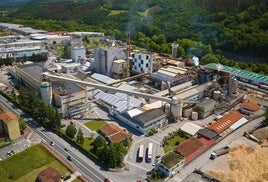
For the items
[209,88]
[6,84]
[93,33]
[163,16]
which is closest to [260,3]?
[163,16]

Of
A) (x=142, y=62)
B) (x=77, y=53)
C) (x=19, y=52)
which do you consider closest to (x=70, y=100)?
(x=142, y=62)

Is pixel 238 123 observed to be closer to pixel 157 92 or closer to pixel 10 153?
pixel 157 92

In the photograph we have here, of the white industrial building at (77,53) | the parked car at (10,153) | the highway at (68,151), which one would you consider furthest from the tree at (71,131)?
the white industrial building at (77,53)

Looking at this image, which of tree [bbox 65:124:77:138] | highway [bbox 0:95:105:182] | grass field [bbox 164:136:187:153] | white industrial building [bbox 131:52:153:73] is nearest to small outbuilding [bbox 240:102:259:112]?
grass field [bbox 164:136:187:153]

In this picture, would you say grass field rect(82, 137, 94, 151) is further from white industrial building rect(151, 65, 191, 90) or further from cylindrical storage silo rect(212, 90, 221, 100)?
cylindrical storage silo rect(212, 90, 221, 100)

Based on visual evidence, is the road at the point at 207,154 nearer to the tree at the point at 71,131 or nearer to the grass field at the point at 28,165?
the grass field at the point at 28,165

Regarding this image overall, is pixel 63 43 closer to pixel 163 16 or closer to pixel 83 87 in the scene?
pixel 163 16
